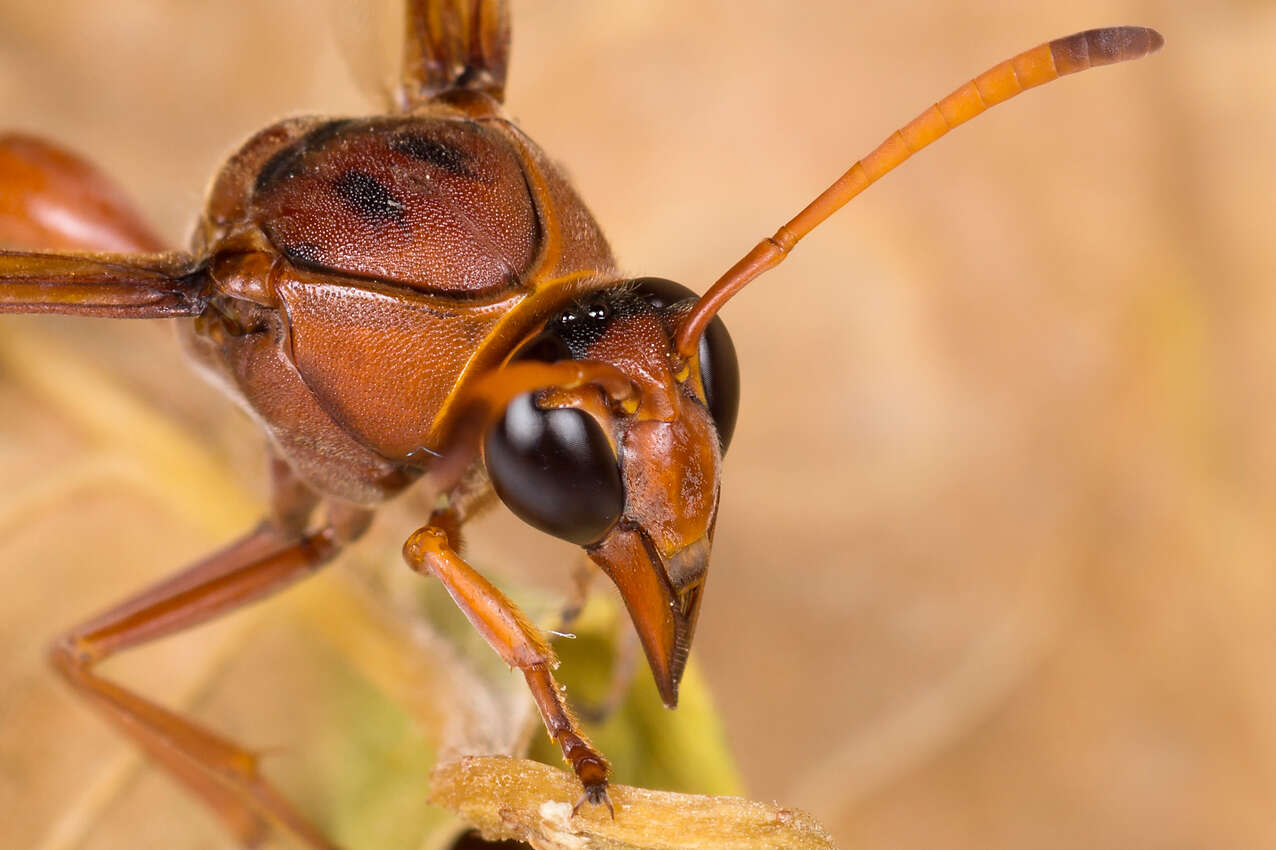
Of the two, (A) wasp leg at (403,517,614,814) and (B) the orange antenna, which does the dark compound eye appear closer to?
(B) the orange antenna

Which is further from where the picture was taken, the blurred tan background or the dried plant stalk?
the blurred tan background

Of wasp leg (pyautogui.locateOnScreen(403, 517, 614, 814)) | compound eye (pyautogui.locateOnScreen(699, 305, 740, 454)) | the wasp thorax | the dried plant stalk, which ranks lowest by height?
the dried plant stalk

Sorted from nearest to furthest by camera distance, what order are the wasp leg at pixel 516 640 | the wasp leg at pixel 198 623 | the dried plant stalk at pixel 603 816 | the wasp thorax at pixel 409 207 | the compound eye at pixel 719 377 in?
the dried plant stalk at pixel 603 816 < the wasp leg at pixel 516 640 < the compound eye at pixel 719 377 < the wasp thorax at pixel 409 207 < the wasp leg at pixel 198 623

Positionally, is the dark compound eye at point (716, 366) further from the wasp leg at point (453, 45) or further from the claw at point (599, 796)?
the wasp leg at point (453, 45)

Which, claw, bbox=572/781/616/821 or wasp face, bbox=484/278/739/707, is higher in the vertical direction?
wasp face, bbox=484/278/739/707

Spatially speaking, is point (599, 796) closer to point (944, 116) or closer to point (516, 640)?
point (516, 640)

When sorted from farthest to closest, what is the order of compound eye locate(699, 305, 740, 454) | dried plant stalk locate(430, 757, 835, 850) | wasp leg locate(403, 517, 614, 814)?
1. compound eye locate(699, 305, 740, 454)
2. wasp leg locate(403, 517, 614, 814)
3. dried plant stalk locate(430, 757, 835, 850)

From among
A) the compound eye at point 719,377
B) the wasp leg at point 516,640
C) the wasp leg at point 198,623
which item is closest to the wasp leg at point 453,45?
the wasp leg at point 198,623

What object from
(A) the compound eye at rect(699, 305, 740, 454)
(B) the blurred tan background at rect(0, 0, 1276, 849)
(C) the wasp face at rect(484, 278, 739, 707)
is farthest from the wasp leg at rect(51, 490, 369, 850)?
(A) the compound eye at rect(699, 305, 740, 454)
